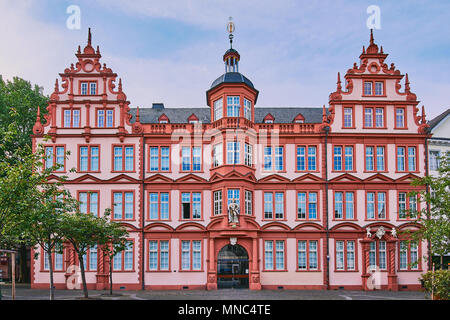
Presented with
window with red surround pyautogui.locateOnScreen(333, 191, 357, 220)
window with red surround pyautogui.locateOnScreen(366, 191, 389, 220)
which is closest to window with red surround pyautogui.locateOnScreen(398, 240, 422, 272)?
window with red surround pyautogui.locateOnScreen(366, 191, 389, 220)

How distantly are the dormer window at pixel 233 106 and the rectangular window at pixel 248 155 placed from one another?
279cm

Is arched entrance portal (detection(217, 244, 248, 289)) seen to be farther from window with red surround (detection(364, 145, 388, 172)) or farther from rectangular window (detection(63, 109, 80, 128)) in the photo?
rectangular window (detection(63, 109, 80, 128))

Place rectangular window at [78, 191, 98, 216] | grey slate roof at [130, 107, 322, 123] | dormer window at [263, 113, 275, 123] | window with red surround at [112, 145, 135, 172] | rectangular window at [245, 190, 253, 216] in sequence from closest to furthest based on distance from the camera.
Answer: rectangular window at [245, 190, 253, 216] → rectangular window at [78, 191, 98, 216] → window with red surround at [112, 145, 135, 172] → dormer window at [263, 113, 275, 123] → grey slate roof at [130, 107, 322, 123]

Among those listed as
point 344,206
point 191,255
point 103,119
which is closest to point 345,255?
point 344,206

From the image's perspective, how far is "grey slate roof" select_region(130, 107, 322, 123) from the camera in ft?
152

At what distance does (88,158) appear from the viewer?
42.8 metres

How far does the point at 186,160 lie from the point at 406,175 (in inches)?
728

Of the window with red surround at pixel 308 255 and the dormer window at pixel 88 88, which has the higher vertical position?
the dormer window at pixel 88 88

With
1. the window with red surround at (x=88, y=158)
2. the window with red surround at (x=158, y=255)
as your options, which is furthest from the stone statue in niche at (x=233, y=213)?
the window with red surround at (x=88, y=158)

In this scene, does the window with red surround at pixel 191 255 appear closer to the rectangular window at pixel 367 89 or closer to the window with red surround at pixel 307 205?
the window with red surround at pixel 307 205

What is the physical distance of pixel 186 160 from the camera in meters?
43.1

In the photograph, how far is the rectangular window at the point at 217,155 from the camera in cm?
4197

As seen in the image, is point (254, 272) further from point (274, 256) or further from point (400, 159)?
point (400, 159)

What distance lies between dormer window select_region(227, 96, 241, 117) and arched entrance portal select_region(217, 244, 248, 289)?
35.6ft
